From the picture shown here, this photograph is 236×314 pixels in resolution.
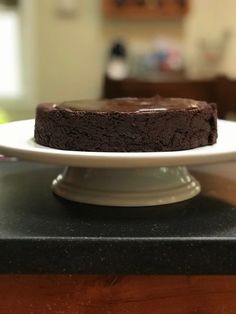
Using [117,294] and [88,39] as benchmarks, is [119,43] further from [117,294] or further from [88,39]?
[117,294]

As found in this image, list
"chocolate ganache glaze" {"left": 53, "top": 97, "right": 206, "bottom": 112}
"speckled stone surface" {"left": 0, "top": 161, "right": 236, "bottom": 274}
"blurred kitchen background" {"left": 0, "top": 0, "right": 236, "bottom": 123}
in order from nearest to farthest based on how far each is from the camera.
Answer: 1. "speckled stone surface" {"left": 0, "top": 161, "right": 236, "bottom": 274}
2. "chocolate ganache glaze" {"left": 53, "top": 97, "right": 206, "bottom": 112}
3. "blurred kitchen background" {"left": 0, "top": 0, "right": 236, "bottom": 123}

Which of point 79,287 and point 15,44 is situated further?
point 15,44

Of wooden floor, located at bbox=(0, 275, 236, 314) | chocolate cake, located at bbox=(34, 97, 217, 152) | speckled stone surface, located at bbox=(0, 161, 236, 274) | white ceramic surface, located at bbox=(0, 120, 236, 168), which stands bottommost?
wooden floor, located at bbox=(0, 275, 236, 314)

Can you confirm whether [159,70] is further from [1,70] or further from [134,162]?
[134,162]

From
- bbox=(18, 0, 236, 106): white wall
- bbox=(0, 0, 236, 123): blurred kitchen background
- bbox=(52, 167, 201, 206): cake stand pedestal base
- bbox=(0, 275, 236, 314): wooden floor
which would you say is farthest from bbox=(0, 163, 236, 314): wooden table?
bbox=(18, 0, 236, 106): white wall

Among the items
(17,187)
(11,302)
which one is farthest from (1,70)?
(11,302)

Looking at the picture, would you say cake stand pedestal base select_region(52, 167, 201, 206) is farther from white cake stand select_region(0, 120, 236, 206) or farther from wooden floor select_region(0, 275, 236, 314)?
wooden floor select_region(0, 275, 236, 314)

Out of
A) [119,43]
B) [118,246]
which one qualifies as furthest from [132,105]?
[119,43]

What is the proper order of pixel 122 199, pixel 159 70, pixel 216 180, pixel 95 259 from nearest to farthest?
1. pixel 95 259
2. pixel 122 199
3. pixel 216 180
4. pixel 159 70
